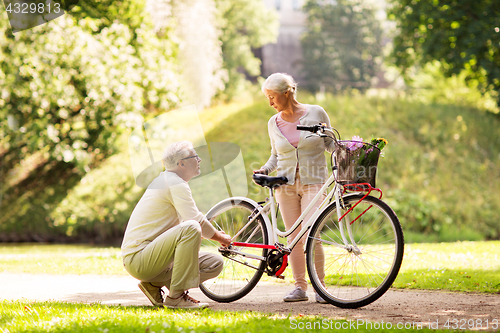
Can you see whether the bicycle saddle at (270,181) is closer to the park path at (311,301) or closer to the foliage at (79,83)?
the park path at (311,301)

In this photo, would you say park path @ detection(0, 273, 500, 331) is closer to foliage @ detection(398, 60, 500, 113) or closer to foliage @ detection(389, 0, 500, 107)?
foliage @ detection(389, 0, 500, 107)

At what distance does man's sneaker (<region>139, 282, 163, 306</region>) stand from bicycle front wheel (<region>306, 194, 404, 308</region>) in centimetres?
129

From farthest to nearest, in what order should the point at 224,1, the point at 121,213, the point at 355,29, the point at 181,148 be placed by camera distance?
1. the point at 355,29
2. the point at 224,1
3. the point at 121,213
4. the point at 181,148

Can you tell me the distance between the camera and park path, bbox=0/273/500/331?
11.4 feet

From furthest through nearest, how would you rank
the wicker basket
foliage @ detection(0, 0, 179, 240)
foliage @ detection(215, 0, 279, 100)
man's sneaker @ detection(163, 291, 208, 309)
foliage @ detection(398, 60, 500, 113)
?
foliage @ detection(215, 0, 279, 100)
foliage @ detection(398, 60, 500, 113)
foliage @ detection(0, 0, 179, 240)
man's sneaker @ detection(163, 291, 208, 309)
the wicker basket

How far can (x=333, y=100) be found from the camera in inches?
650

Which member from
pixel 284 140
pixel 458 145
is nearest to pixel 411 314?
pixel 284 140

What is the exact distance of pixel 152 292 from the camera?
13.1 ft

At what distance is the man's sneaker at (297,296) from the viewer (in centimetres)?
435

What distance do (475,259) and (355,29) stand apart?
22536 mm

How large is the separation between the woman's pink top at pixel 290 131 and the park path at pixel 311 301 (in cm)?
146

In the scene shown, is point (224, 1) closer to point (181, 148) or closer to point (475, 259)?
point (475, 259)

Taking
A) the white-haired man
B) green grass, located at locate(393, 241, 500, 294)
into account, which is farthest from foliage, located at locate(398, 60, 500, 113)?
the white-haired man

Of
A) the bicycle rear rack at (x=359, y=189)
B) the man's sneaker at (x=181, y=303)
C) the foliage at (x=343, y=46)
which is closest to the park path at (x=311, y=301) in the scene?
the man's sneaker at (x=181, y=303)
